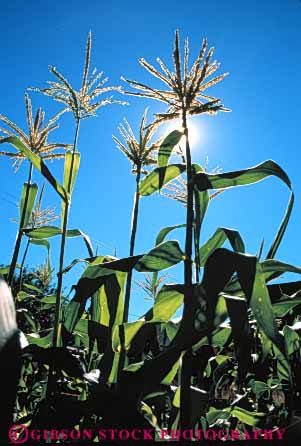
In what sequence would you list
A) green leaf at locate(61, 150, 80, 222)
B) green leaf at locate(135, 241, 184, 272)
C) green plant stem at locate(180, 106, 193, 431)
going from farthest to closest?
green leaf at locate(61, 150, 80, 222) → green leaf at locate(135, 241, 184, 272) → green plant stem at locate(180, 106, 193, 431)

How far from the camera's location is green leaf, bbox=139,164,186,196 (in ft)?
4.67

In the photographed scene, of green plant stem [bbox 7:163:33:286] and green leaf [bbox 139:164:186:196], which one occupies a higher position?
green leaf [bbox 139:164:186:196]

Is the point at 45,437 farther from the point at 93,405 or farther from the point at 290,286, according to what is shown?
the point at 290,286

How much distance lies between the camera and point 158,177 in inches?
58.9

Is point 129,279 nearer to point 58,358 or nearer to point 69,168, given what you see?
point 58,358

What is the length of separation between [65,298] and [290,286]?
3.59 feet

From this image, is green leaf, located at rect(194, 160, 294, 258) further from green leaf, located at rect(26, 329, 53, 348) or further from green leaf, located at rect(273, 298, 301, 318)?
green leaf, located at rect(26, 329, 53, 348)

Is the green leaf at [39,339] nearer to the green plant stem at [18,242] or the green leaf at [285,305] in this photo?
the green plant stem at [18,242]

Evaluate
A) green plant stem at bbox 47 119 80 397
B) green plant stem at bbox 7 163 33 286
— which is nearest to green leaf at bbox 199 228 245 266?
green plant stem at bbox 47 119 80 397

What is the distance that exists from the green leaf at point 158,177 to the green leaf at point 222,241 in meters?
0.28

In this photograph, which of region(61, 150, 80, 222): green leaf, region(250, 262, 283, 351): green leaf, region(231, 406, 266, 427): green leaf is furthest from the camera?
region(61, 150, 80, 222): green leaf

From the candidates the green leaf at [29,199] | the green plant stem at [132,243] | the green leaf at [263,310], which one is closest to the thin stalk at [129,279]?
the green plant stem at [132,243]

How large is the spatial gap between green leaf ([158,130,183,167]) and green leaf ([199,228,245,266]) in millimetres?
377

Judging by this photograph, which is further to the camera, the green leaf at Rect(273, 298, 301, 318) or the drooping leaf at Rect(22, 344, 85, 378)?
the green leaf at Rect(273, 298, 301, 318)
